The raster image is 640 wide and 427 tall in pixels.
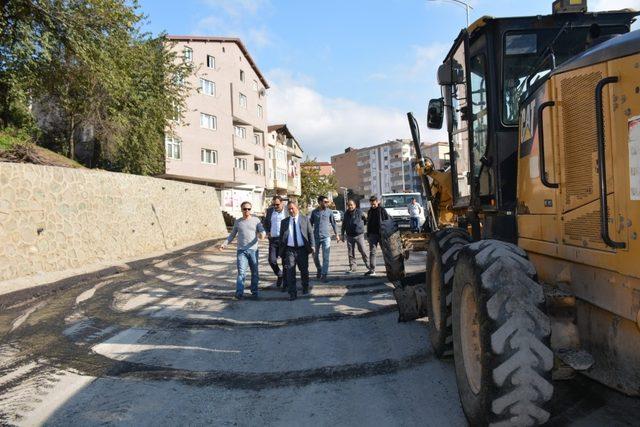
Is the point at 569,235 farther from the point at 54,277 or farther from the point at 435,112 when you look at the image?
the point at 54,277

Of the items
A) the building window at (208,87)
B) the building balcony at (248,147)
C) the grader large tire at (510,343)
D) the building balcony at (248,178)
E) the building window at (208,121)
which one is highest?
the building window at (208,87)

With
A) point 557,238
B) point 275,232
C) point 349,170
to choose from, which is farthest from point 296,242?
point 349,170

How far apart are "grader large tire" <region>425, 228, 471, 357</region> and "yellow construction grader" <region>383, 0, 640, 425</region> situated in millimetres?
129

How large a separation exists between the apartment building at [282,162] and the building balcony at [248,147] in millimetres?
4126

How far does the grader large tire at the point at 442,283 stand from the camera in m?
4.27

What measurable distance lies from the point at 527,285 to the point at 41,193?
12182mm

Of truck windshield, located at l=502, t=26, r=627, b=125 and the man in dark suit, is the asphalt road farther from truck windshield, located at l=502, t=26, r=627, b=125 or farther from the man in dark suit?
truck windshield, located at l=502, t=26, r=627, b=125

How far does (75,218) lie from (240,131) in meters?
35.4

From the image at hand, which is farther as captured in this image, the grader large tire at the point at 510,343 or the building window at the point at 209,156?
the building window at the point at 209,156

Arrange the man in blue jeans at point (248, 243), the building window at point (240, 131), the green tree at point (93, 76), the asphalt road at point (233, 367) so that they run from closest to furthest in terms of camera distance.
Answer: the asphalt road at point (233, 367), the man in blue jeans at point (248, 243), the green tree at point (93, 76), the building window at point (240, 131)

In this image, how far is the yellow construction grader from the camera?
2.40 m

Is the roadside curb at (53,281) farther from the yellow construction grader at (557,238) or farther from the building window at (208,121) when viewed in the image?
the building window at (208,121)

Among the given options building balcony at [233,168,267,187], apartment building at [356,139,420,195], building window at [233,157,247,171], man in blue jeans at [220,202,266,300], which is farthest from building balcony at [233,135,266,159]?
apartment building at [356,139,420,195]

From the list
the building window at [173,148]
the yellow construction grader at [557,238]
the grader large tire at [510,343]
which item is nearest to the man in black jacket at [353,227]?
the yellow construction grader at [557,238]
